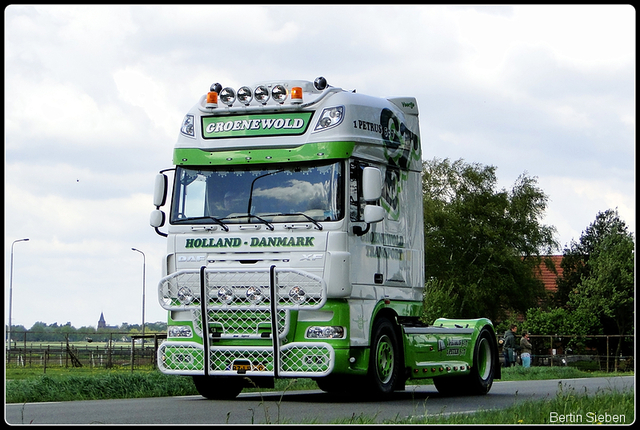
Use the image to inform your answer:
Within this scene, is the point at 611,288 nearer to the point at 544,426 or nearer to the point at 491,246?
the point at 491,246

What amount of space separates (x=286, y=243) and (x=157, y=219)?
1981mm

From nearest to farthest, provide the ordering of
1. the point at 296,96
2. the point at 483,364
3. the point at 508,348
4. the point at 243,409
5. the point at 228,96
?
the point at 243,409 < the point at 296,96 < the point at 228,96 < the point at 483,364 < the point at 508,348

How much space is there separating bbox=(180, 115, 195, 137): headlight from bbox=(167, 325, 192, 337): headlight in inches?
103

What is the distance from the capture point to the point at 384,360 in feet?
Result: 46.0

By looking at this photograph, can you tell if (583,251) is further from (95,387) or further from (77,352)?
(95,387)

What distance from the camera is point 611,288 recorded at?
59719 mm

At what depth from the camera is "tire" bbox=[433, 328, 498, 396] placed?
16.5 metres

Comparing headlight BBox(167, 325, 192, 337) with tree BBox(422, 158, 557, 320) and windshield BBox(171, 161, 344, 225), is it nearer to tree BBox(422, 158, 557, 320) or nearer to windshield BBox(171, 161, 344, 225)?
windshield BBox(171, 161, 344, 225)

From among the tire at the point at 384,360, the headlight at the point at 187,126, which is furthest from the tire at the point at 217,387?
the headlight at the point at 187,126

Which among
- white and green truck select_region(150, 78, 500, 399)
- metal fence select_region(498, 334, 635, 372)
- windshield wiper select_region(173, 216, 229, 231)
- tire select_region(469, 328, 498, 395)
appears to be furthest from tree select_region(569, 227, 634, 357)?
windshield wiper select_region(173, 216, 229, 231)

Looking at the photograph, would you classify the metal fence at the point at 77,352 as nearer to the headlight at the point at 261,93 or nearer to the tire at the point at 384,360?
the tire at the point at 384,360

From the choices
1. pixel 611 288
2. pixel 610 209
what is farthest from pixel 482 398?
pixel 610 209

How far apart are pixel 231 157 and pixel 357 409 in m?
3.83

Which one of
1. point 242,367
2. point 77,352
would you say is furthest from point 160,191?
point 77,352
